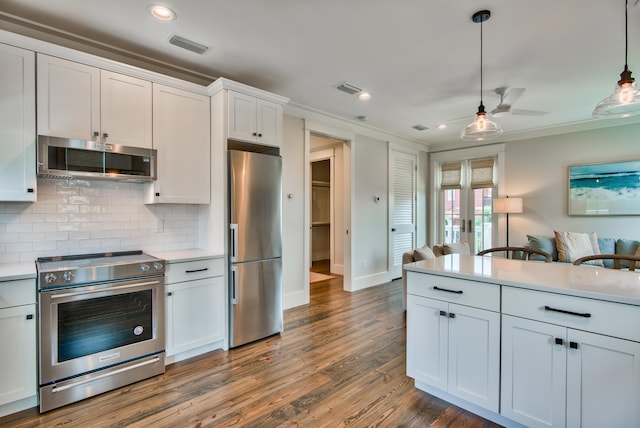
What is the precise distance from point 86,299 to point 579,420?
3106 millimetres

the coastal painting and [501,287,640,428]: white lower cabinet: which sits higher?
the coastal painting

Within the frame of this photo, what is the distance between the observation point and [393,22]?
2.46m

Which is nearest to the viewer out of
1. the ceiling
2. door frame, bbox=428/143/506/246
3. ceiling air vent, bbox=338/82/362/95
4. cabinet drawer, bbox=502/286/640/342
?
cabinet drawer, bbox=502/286/640/342

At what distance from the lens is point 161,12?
2303 mm

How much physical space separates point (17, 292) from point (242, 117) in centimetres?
220

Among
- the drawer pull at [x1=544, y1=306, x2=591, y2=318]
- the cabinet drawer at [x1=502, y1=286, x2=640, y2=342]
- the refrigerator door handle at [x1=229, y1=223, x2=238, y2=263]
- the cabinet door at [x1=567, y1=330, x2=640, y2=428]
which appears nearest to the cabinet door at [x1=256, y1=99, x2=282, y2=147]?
the refrigerator door handle at [x1=229, y1=223, x2=238, y2=263]

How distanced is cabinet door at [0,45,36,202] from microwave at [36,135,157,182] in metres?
0.09

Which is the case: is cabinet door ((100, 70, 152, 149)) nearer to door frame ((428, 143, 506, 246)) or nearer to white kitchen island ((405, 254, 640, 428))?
white kitchen island ((405, 254, 640, 428))


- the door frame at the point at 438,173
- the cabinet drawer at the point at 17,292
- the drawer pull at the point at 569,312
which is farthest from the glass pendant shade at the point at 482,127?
the cabinet drawer at the point at 17,292

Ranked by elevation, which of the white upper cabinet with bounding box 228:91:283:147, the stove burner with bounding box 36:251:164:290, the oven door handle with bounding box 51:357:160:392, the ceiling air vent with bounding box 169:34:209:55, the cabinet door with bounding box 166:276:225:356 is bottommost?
the oven door handle with bounding box 51:357:160:392

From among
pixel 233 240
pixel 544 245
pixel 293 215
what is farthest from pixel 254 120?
pixel 544 245

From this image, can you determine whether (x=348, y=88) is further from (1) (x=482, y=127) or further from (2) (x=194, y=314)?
(2) (x=194, y=314)

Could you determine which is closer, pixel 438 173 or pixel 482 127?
pixel 482 127

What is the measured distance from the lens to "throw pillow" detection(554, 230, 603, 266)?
4602 mm
